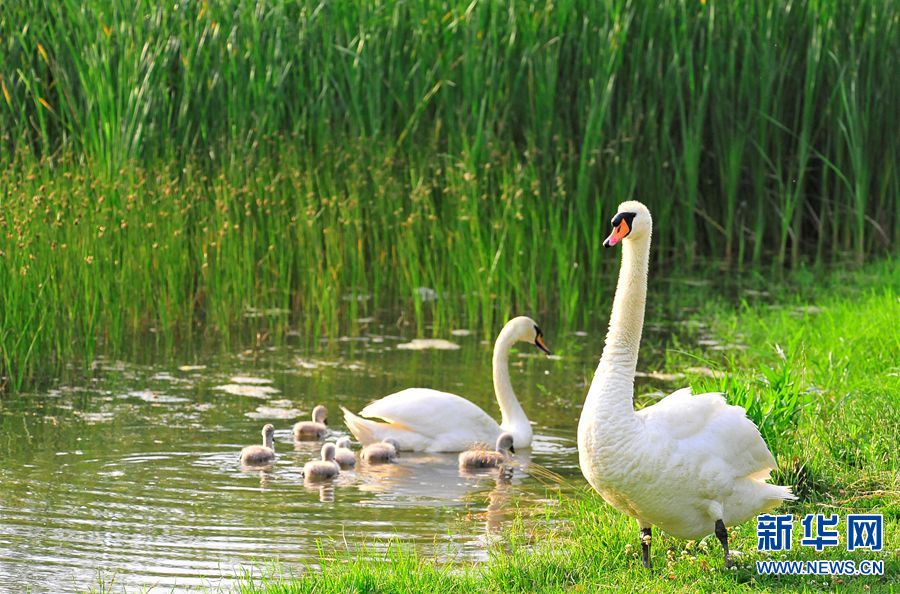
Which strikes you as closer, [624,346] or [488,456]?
[624,346]

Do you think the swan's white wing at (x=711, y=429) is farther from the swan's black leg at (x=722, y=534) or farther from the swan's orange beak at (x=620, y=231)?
the swan's orange beak at (x=620, y=231)

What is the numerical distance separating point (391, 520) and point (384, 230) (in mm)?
5153

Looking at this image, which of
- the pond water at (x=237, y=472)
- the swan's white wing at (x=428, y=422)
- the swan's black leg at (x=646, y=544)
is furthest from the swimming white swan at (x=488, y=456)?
the swan's black leg at (x=646, y=544)

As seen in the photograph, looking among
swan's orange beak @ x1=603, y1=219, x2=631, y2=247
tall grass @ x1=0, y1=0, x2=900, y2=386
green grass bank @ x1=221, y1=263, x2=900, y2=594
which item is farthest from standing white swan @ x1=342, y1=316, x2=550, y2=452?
swan's orange beak @ x1=603, y1=219, x2=631, y2=247

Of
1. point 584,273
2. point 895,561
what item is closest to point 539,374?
point 584,273

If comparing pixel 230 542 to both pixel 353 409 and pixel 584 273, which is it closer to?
pixel 353 409

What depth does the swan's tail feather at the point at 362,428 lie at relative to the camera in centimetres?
848

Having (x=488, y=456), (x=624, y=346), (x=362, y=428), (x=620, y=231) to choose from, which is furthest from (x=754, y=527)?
(x=362, y=428)

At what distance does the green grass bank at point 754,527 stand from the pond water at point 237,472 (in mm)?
367

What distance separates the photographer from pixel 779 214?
13.8 meters

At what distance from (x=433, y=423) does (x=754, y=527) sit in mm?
2660

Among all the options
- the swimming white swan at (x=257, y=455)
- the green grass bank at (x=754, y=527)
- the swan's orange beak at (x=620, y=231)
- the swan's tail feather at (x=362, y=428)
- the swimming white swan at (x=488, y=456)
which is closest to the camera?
the green grass bank at (x=754, y=527)

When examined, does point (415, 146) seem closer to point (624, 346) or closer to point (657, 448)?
point (624, 346)

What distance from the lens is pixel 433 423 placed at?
852 cm
